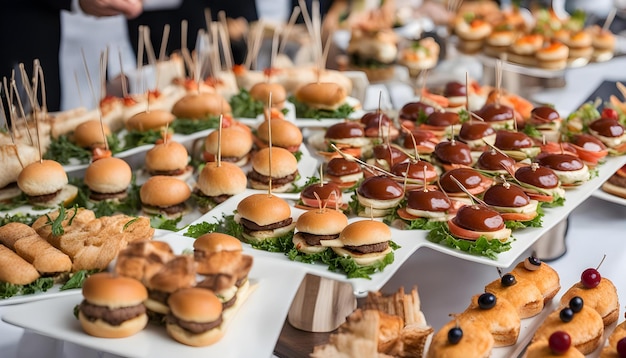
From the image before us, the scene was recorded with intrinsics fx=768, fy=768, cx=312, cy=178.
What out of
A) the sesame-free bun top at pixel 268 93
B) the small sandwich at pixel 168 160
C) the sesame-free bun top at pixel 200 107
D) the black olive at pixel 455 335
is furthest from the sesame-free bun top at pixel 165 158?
the black olive at pixel 455 335

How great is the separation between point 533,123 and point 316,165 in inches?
42.2

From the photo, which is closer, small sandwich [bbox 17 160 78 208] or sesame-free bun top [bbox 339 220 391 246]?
sesame-free bun top [bbox 339 220 391 246]

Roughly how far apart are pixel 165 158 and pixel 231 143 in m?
0.28

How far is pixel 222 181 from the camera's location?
2.83 meters

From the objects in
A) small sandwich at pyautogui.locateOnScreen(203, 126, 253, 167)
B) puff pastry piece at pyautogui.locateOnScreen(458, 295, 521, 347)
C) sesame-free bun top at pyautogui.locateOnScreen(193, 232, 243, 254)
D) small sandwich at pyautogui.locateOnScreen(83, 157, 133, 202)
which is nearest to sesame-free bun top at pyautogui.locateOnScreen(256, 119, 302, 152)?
small sandwich at pyautogui.locateOnScreen(203, 126, 253, 167)

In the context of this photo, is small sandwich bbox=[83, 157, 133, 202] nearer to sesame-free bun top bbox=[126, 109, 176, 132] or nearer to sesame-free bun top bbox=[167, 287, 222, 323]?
sesame-free bun top bbox=[126, 109, 176, 132]

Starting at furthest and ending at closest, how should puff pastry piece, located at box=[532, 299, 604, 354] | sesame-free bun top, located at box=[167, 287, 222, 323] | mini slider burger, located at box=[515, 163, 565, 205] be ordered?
1. mini slider burger, located at box=[515, 163, 565, 205]
2. puff pastry piece, located at box=[532, 299, 604, 354]
3. sesame-free bun top, located at box=[167, 287, 222, 323]

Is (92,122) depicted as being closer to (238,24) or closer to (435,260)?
(435,260)

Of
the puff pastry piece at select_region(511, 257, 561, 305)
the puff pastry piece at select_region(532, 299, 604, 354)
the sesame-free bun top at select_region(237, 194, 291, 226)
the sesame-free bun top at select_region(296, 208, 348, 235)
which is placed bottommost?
the puff pastry piece at select_region(511, 257, 561, 305)

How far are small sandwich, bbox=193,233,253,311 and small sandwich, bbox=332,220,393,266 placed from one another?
1.21ft

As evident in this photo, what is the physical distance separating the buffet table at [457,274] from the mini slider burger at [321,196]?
0.38 metres

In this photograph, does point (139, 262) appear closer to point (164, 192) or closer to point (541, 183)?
point (164, 192)

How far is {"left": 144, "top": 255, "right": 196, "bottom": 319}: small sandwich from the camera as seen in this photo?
1.88 m

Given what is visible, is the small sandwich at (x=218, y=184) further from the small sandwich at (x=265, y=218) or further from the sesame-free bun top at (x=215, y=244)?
the sesame-free bun top at (x=215, y=244)
